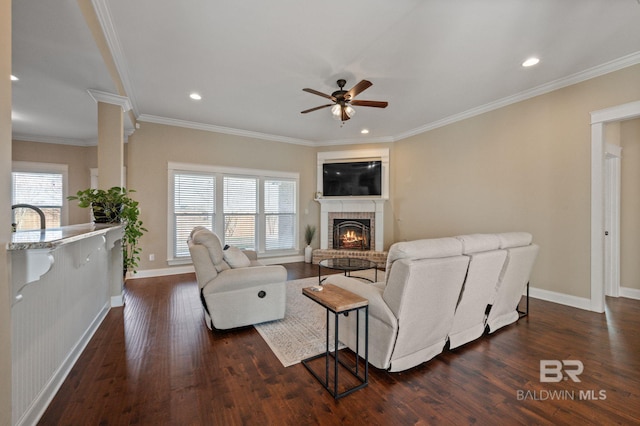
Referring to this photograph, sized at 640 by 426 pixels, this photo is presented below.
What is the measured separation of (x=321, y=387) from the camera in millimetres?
1888

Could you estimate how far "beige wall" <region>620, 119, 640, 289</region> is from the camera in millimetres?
3756

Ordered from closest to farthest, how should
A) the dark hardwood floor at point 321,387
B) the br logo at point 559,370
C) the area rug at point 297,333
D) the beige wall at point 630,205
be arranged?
1. the dark hardwood floor at point 321,387
2. the br logo at point 559,370
3. the area rug at point 297,333
4. the beige wall at point 630,205

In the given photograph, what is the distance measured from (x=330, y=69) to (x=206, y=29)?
4.60 ft

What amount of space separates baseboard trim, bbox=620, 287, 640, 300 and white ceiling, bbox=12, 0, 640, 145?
3.09 meters

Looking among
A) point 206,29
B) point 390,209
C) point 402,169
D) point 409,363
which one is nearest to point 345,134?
point 402,169

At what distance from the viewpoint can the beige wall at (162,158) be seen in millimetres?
4824

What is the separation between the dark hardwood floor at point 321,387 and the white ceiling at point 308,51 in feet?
9.02

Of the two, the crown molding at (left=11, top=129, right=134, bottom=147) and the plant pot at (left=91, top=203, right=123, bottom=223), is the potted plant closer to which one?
the plant pot at (left=91, top=203, right=123, bottom=223)

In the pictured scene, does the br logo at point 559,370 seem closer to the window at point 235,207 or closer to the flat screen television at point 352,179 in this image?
the flat screen television at point 352,179

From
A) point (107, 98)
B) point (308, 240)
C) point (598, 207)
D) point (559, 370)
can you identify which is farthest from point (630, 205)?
point (107, 98)

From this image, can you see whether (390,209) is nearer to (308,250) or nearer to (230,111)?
(308,250)

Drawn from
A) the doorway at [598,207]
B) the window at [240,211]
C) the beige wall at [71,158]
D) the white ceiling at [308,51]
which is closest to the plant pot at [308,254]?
the window at [240,211]

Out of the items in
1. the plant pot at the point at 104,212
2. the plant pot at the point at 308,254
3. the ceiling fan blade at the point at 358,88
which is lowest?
the plant pot at the point at 308,254

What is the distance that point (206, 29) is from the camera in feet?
8.32
